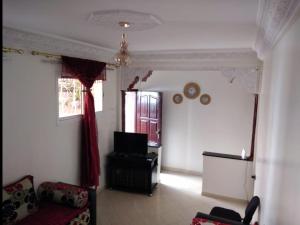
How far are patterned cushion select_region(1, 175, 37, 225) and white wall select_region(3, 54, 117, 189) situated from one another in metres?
0.12

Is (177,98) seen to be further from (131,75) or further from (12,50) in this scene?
(12,50)

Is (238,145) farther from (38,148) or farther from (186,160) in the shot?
(38,148)

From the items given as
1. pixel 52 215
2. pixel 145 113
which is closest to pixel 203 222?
pixel 52 215

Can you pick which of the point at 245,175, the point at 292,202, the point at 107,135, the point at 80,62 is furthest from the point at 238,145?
the point at 292,202

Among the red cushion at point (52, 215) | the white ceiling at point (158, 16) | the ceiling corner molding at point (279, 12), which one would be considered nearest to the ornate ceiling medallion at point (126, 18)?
the white ceiling at point (158, 16)

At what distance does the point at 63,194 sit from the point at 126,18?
225 centimetres

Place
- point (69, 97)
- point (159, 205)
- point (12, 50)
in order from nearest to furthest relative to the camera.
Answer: point (12, 50), point (69, 97), point (159, 205)

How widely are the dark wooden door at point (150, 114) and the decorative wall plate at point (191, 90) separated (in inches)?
22.6

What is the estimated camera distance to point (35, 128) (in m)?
3.23

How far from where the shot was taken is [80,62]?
12.5ft

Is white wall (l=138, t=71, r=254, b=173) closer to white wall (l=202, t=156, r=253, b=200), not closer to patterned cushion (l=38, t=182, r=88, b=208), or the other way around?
white wall (l=202, t=156, r=253, b=200)

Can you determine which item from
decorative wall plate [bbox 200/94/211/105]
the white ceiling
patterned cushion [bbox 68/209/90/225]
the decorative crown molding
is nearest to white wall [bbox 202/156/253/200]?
decorative wall plate [bbox 200/94/211/105]

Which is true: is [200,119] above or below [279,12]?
below

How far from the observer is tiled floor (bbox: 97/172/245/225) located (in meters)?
3.87
